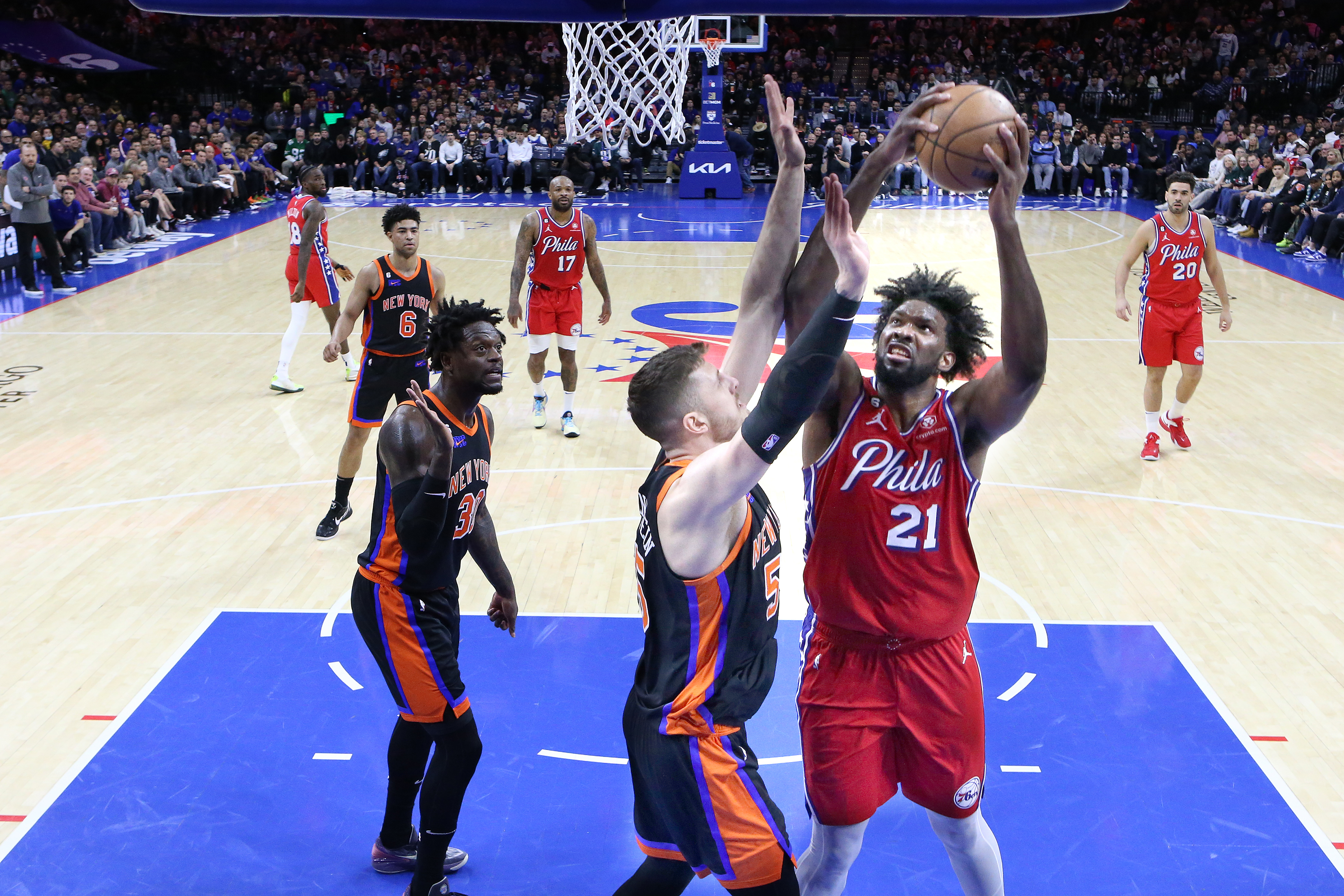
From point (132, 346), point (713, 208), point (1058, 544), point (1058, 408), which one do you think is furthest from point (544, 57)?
point (1058, 544)

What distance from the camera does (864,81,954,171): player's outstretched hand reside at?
2.78 meters

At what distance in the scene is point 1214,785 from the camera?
428 cm

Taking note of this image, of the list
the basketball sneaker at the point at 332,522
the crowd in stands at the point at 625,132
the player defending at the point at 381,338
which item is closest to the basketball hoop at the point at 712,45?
the crowd in stands at the point at 625,132

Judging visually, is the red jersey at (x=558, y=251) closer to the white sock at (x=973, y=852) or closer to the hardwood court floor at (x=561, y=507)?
the hardwood court floor at (x=561, y=507)

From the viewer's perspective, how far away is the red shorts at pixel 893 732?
3.07m

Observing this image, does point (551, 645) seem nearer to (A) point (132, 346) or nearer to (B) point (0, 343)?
(A) point (132, 346)

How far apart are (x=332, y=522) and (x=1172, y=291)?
5.55 meters

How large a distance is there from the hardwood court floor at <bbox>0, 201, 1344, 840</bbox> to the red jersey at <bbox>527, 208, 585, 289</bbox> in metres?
1.13

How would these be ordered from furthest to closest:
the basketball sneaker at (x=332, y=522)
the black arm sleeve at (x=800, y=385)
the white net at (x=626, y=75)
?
1. the white net at (x=626, y=75)
2. the basketball sneaker at (x=332, y=522)
3. the black arm sleeve at (x=800, y=385)

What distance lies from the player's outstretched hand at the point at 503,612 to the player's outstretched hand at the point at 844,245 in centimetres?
192

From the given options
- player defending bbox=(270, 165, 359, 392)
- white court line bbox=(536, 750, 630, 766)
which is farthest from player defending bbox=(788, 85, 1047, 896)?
player defending bbox=(270, 165, 359, 392)

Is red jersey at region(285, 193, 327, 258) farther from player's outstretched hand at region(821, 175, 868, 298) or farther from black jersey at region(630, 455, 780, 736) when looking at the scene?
player's outstretched hand at region(821, 175, 868, 298)

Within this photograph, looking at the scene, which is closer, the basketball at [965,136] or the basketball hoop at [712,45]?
the basketball at [965,136]

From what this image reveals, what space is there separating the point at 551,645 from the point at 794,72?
26.0 m
